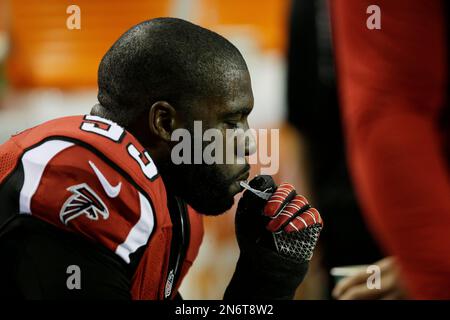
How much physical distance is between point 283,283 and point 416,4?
424 mm

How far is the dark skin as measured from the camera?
2.27ft

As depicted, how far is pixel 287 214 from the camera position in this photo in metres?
0.73

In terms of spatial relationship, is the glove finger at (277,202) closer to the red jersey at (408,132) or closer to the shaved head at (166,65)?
the shaved head at (166,65)

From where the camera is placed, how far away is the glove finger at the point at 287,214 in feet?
2.39

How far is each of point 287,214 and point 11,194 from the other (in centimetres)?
25

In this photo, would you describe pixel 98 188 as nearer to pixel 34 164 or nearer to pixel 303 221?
pixel 34 164

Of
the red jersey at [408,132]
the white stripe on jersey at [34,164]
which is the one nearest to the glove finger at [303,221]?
the white stripe on jersey at [34,164]

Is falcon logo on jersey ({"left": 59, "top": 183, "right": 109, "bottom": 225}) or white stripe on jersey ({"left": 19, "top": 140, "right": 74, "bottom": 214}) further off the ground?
white stripe on jersey ({"left": 19, "top": 140, "right": 74, "bottom": 214})

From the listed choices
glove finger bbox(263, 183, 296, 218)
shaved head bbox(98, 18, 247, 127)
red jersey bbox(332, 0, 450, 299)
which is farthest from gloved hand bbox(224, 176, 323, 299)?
red jersey bbox(332, 0, 450, 299)

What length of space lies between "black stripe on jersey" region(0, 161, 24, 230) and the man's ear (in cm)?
12

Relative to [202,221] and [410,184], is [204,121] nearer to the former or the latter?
[202,221]

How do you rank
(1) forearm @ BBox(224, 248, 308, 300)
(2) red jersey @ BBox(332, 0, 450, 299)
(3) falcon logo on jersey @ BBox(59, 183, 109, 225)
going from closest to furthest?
(3) falcon logo on jersey @ BBox(59, 183, 109, 225) < (1) forearm @ BBox(224, 248, 308, 300) < (2) red jersey @ BBox(332, 0, 450, 299)

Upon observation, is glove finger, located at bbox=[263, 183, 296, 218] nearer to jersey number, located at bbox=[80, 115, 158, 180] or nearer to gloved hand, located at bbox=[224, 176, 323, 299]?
gloved hand, located at bbox=[224, 176, 323, 299]

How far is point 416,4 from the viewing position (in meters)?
0.98
